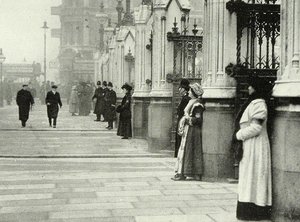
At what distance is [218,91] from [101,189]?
274cm

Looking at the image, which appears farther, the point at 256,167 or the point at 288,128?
the point at 256,167

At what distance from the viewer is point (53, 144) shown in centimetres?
1748

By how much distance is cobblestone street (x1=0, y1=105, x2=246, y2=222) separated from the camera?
7715mm

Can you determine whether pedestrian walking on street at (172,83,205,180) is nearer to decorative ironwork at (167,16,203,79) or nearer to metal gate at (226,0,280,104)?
metal gate at (226,0,280,104)

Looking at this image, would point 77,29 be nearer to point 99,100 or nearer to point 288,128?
point 99,100

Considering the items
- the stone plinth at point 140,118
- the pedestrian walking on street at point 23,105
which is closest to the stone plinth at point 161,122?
the stone plinth at point 140,118

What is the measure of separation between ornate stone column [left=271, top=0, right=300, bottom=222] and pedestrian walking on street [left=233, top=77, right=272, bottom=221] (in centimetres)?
9

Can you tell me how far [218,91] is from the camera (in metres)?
10.8

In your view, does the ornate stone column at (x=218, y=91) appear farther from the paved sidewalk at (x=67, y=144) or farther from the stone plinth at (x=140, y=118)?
the stone plinth at (x=140, y=118)

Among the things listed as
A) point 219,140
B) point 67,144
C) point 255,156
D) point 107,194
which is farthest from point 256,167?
point 67,144

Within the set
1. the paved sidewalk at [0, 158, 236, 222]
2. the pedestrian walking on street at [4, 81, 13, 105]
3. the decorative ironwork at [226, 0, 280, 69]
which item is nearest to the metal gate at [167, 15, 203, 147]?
the paved sidewalk at [0, 158, 236, 222]

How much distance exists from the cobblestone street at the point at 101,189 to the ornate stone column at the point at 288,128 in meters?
0.74

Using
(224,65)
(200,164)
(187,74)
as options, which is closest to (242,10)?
(224,65)

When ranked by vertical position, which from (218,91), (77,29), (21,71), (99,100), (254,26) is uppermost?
(77,29)
